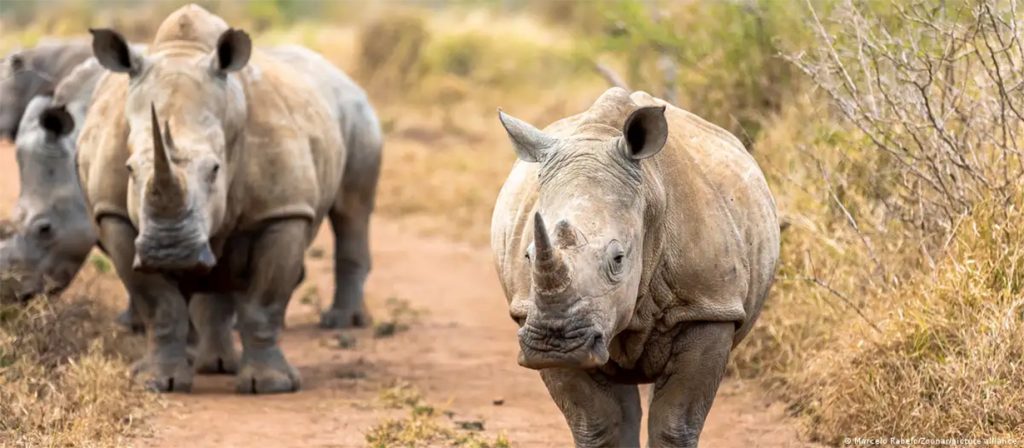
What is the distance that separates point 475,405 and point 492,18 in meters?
23.6

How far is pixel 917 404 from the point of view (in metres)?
7.02

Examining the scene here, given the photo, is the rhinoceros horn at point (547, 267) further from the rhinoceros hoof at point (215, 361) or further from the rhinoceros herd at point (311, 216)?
the rhinoceros hoof at point (215, 361)

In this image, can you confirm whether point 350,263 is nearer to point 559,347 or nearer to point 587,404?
point 587,404

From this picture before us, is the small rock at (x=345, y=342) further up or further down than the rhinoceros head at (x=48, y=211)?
further down

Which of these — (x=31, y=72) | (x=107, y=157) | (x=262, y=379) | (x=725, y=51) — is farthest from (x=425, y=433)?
(x=31, y=72)

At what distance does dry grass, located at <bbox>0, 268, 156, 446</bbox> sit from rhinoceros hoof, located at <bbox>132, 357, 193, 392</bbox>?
0.80 ft

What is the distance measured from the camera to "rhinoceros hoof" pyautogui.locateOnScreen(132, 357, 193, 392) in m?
8.84

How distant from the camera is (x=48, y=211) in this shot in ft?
31.9

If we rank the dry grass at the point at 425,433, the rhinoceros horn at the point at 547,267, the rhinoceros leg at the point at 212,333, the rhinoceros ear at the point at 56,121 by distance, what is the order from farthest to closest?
the rhinoceros ear at the point at 56,121 < the rhinoceros leg at the point at 212,333 < the dry grass at the point at 425,433 < the rhinoceros horn at the point at 547,267

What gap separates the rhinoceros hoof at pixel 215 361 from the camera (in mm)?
9719

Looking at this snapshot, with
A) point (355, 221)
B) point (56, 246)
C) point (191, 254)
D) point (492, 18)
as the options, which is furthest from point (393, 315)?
point (492, 18)

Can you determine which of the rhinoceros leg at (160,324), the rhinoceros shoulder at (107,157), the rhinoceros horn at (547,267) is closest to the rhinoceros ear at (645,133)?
the rhinoceros horn at (547,267)

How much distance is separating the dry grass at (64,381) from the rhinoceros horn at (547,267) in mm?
2684

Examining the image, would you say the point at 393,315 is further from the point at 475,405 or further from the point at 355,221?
the point at 475,405
